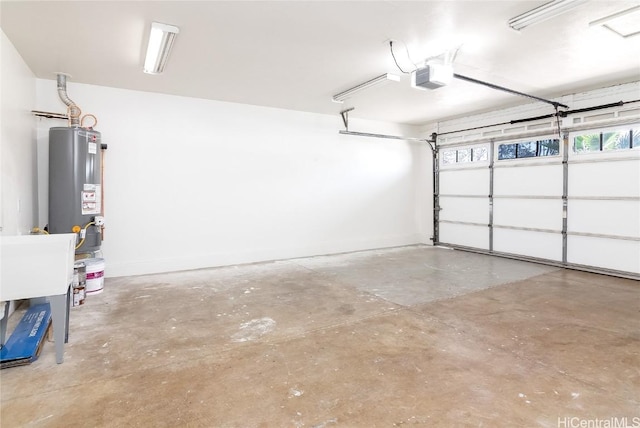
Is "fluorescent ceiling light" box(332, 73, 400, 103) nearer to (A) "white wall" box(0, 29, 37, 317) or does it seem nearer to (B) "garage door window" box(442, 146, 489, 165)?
(B) "garage door window" box(442, 146, 489, 165)

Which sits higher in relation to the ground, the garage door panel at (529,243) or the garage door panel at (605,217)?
the garage door panel at (605,217)

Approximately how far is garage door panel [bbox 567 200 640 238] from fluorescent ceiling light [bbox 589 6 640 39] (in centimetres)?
279

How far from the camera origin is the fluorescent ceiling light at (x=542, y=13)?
2814 millimetres

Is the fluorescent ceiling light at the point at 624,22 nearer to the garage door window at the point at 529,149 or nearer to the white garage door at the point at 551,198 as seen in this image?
the white garage door at the point at 551,198

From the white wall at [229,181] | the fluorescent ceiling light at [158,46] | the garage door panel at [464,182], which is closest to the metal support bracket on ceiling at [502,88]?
the garage door panel at [464,182]

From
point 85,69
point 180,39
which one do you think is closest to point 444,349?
point 180,39

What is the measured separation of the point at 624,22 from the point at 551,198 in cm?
341

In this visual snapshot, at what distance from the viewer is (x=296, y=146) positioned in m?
6.70

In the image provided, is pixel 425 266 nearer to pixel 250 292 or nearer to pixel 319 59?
pixel 250 292

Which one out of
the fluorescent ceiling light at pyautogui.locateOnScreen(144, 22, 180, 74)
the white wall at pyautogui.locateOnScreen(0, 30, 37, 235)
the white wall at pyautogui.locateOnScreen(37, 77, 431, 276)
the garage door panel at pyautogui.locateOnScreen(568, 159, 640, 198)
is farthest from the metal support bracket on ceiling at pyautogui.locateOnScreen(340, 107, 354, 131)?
the white wall at pyautogui.locateOnScreen(0, 30, 37, 235)

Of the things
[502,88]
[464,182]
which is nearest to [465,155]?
[464,182]

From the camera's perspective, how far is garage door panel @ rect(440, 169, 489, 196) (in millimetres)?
7121

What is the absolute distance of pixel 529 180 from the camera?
634cm

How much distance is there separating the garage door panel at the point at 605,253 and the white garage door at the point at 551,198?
1 cm
